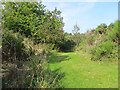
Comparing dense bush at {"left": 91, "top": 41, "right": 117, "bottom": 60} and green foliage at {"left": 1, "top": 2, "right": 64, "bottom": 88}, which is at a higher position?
green foliage at {"left": 1, "top": 2, "right": 64, "bottom": 88}

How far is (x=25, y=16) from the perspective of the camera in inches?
1023

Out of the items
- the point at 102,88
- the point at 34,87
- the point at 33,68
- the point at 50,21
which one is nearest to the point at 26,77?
the point at 34,87

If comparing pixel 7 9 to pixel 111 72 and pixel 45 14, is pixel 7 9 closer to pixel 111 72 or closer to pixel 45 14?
pixel 45 14

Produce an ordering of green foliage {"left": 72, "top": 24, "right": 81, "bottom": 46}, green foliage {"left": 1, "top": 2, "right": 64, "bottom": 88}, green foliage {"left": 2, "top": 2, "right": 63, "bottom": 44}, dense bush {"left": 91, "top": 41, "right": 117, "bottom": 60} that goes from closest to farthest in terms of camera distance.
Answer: green foliage {"left": 1, "top": 2, "right": 64, "bottom": 88} < dense bush {"left": 91, "top": 41, "right": 117, "bottom": 60} < green foliage {"left": 2, "top": 2, "right": 63, "bottom": 44} < green foliage {"left": 72, "top": 24, "right": 81, "bottom": 46}

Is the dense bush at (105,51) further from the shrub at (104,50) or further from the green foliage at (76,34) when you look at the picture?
the green foliage at (76,34)

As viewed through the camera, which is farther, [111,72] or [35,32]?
[35,32]

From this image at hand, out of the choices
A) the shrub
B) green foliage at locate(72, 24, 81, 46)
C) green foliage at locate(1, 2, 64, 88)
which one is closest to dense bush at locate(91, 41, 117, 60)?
Answer: the shrub

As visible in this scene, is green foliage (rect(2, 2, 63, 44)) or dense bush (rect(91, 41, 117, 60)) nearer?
dense bush (rect(91, 41, 117, 60))

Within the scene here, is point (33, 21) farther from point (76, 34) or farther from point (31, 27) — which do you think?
point (76, 34)

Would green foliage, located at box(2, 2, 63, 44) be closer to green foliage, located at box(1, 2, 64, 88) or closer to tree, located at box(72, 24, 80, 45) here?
green foliage, located at box(1, 2, 64, 88)

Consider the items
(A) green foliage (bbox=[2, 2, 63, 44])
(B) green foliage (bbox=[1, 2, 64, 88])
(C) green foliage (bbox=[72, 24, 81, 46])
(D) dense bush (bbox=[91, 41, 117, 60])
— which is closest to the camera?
(B) green foliage (bbox=[1, 2, 64, 88])

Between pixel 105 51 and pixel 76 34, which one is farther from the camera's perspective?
pixel 76 34

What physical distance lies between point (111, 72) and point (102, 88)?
11.2 feet

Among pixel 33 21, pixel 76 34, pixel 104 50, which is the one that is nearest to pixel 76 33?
pixel 76 34
